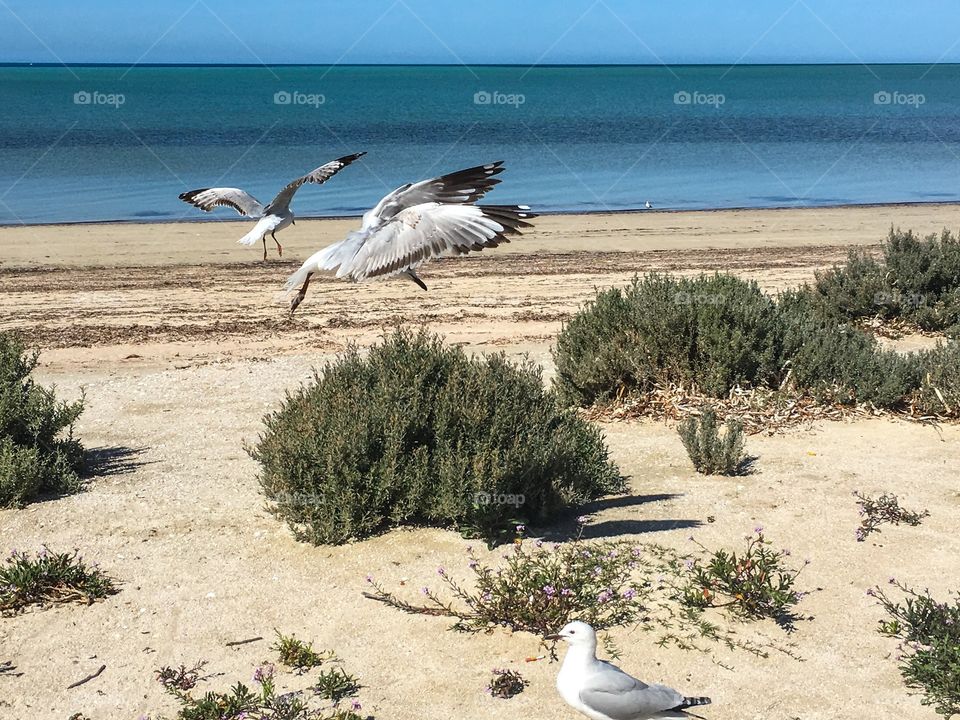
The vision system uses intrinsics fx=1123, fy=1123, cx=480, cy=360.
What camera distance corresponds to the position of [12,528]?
22.6ft

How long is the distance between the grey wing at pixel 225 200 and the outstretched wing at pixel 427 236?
5549 millimetres

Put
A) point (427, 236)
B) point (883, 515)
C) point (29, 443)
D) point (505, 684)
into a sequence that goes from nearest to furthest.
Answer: point (505, 684) → point (427, 236) → point (883, 515) → point (29, 443)

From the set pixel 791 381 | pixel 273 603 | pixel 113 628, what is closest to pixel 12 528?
pixel 113 628

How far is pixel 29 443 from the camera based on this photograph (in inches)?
303

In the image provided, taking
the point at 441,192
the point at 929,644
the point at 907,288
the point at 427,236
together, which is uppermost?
the point at 441,192

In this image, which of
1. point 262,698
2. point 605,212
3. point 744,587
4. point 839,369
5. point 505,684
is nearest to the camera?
point 262,698

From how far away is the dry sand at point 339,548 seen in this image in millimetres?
5156

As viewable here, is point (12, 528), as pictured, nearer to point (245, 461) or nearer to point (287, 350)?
point (245, 461)

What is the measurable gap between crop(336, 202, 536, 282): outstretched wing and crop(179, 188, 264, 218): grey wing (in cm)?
555

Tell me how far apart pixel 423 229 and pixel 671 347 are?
3661mm
